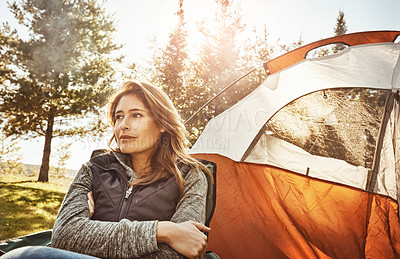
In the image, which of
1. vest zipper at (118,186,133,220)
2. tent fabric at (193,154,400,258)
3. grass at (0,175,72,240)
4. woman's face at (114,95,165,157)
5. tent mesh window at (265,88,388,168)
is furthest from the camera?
grass at (0,175,72,240)

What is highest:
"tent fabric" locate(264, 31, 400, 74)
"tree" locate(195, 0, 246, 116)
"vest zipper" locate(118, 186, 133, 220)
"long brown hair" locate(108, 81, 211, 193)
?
"tree" locate(195, 0, 246, 116)

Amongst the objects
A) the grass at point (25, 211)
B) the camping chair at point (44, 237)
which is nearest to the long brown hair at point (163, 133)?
the camping chair at point (44, 237)

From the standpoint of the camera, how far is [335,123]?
2498 millimetres

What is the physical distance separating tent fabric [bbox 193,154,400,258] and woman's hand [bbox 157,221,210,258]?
1.42 meters

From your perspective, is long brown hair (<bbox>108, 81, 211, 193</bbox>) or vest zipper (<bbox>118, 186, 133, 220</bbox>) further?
long brown hair (<bbox>108, 81, 211, 193</bbox>)

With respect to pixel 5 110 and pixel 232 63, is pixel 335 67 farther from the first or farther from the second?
pixel 5 110

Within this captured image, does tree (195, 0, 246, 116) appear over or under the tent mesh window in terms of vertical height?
over

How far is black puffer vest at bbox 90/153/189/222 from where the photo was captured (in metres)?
1.41

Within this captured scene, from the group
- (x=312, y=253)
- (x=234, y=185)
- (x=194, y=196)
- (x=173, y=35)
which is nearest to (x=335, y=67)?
(x=234, y=185)

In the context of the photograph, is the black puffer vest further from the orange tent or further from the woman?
the orange tent

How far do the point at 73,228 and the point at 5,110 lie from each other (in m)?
10.8

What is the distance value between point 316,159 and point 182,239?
1.79 m

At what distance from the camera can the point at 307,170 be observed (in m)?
2.47

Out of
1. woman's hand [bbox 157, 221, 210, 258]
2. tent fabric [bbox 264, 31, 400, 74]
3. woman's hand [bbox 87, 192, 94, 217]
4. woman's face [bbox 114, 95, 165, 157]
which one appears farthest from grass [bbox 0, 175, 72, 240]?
tent fabric [bbox 264, 31, 400, 74]
